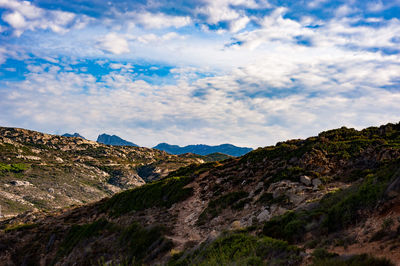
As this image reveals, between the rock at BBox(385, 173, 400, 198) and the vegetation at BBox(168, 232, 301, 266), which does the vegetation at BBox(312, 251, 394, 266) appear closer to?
the vegetation at BBox(168, 232, 301, 266)

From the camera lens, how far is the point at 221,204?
92.7ft

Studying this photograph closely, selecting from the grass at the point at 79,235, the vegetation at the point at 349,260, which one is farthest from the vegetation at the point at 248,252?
the grass at the point at 79,235

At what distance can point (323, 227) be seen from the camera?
12742mm

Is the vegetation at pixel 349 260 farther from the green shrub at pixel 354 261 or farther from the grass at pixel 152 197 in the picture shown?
the grass at pixel 152 197

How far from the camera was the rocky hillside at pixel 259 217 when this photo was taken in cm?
1092

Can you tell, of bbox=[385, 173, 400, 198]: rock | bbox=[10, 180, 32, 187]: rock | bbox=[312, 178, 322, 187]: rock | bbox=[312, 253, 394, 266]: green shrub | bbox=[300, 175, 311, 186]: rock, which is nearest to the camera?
bbox=[312, 253, 394, 266]: green shrub

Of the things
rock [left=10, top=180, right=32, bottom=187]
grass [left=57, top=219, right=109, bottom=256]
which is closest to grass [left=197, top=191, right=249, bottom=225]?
grass [left=57, top=219, right=109, bottom=256]

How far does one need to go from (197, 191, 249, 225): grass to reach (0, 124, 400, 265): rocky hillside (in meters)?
0.13

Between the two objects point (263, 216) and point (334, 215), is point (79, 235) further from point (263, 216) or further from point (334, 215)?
point (334, 215)

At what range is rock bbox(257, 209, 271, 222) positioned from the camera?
2034cm

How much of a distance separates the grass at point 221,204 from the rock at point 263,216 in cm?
482

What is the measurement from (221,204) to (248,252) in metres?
15.6

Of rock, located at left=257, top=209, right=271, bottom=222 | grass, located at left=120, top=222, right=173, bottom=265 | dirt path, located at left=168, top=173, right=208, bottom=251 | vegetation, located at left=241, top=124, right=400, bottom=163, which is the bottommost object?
grass, located at left=120, top=222, right=173, bottom=265

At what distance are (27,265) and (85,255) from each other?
1275 centimetres
